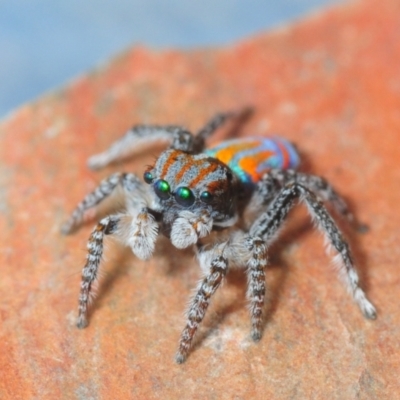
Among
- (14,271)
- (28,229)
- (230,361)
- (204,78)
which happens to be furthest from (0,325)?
(204,78)

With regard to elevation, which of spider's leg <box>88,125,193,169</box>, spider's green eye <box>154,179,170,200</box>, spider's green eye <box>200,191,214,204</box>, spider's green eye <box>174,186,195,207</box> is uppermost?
spider's green eye <box>154,179,170,200</box>

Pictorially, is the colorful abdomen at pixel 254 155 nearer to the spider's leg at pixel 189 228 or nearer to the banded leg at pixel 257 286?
the spider's leg at pixel 189 228

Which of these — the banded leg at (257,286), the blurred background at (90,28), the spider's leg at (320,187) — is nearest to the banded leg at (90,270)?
the banded leg at (257,286)

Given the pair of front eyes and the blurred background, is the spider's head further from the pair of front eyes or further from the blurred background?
the blurred background

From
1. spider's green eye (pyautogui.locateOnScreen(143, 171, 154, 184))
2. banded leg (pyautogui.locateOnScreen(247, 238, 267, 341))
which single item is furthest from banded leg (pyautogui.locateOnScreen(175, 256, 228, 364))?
spider's green eye (pyautogui.locateOnScreen(143, 171, 154, 184))

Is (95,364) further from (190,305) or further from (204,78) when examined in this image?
(204,78)

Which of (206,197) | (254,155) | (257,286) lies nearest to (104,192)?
(206,197)

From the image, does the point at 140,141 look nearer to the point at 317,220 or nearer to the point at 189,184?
the point at 189,184
